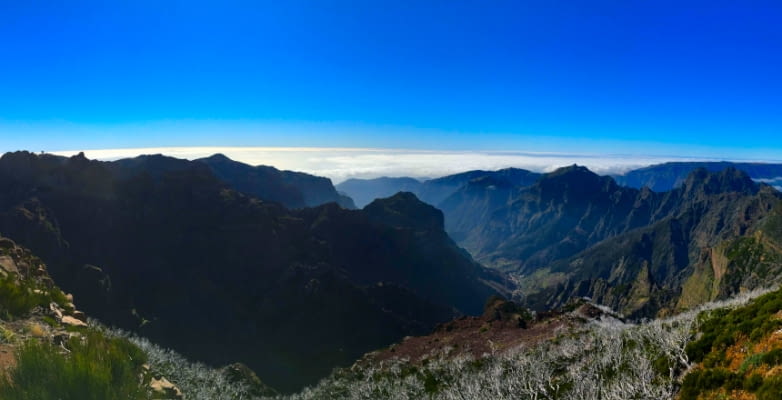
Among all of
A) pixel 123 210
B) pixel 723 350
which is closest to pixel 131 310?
pixel 123 210

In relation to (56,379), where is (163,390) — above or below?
below

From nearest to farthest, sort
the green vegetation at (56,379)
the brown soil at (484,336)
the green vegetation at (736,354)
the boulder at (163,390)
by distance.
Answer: the green vegetation at (56,379) → the green vegetation at (736,354) → the boulder at (163,390) → the brown soil at (484,336)

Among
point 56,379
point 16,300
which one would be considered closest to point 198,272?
point 16,300

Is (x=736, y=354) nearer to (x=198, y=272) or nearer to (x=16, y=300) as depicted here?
(x=16, y=300)

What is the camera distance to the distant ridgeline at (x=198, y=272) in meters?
120

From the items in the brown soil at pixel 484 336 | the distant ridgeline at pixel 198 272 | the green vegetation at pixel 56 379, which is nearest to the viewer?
the green vegetation at pixel 56 379

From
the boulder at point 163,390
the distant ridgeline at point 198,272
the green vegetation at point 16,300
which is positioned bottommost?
the distant ridgeline at point 198,272

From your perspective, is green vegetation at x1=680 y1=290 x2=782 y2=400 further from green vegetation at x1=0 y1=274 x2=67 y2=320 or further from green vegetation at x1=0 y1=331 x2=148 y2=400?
green vegetation at x1=0 y1=274 x2=67 y2=320

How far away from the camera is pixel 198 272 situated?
502 ft

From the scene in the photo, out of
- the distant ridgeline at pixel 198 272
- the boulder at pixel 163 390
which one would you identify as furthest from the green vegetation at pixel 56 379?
the distant ridgeline at pixel 198 272

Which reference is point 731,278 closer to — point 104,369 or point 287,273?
point 287,273

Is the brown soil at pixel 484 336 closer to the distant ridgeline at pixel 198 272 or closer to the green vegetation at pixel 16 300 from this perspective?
the distant ridgeline at pixel 198 272

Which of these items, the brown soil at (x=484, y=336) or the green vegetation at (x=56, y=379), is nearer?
the green vegetation at (x=56, y=379)

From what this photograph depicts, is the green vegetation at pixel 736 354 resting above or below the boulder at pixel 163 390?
above
